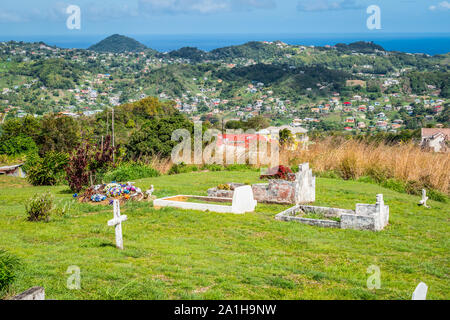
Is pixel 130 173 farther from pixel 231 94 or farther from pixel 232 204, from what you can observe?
pixel 231 94

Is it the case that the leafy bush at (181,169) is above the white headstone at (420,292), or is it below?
below

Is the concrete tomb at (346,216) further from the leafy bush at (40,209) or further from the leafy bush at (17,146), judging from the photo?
the leafy bush at (17,146)

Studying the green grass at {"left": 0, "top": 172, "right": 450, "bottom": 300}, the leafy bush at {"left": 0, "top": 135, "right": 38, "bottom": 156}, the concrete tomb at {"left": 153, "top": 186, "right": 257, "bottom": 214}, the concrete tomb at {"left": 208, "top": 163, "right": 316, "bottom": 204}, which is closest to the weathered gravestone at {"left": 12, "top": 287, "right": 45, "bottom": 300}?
the green grass at {"left": 0, "top": 172, "right": 450, "bottom": 300}

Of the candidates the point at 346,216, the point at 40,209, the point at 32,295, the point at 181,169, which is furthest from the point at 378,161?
the point at 32,295

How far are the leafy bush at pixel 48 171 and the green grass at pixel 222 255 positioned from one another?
590 cm

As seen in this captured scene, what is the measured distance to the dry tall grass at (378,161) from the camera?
625 inches

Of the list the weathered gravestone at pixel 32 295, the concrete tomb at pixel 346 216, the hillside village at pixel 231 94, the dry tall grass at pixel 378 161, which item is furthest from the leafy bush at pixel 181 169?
the hillside village at pixel 231 94

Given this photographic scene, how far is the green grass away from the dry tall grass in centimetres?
389

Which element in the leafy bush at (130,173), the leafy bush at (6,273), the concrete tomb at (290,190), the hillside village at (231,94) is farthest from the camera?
the hillside village at (231,94)

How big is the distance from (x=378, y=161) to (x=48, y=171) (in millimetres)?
13599

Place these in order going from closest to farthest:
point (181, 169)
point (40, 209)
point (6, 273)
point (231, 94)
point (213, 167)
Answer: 1. point (6, 273)
2. point (40, 209)
3. point (181, 169)
4. point (213, 167)
5. point (231, 94)

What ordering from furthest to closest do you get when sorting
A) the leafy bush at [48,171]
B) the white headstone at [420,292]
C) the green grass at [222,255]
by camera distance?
1. the leafy bush at [48,171]
2. the green grass at [222,255]
3. the white headstone at [420,292]

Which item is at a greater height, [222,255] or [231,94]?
[231,94]

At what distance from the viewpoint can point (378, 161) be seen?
17.8 metres
